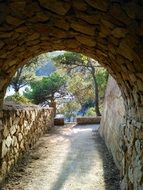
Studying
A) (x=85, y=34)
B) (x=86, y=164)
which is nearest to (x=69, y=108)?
(x=86, y=164)

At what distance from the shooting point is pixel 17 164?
6.10 metres

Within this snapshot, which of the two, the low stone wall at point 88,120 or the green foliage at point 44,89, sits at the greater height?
the green foliage at point 44,89

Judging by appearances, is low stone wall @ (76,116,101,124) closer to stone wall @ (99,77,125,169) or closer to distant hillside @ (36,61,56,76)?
distant hillside @ (36,61,56,76)

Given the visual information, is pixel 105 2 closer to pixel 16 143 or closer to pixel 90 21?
pixel 90 21

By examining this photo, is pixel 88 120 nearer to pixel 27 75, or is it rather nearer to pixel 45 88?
pixel 45 88

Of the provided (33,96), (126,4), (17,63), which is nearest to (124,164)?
(17,63)

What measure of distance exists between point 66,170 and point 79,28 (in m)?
3.69

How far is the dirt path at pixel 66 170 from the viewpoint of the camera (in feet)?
16.7

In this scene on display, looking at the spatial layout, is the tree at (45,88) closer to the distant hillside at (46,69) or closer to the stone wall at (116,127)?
the distant hillside at (46,69)

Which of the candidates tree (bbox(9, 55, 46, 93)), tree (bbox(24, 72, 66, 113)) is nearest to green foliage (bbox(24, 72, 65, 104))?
tree (bbox(24, 72, 66, 113))

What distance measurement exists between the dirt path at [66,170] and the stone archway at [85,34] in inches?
42.8

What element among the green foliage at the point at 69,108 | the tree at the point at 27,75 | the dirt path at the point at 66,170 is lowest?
the dirt path at the point at 66,170

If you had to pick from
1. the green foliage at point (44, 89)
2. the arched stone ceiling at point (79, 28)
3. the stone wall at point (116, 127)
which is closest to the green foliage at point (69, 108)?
the green foliage at point (44, 89)

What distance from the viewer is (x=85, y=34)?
10.7ft
